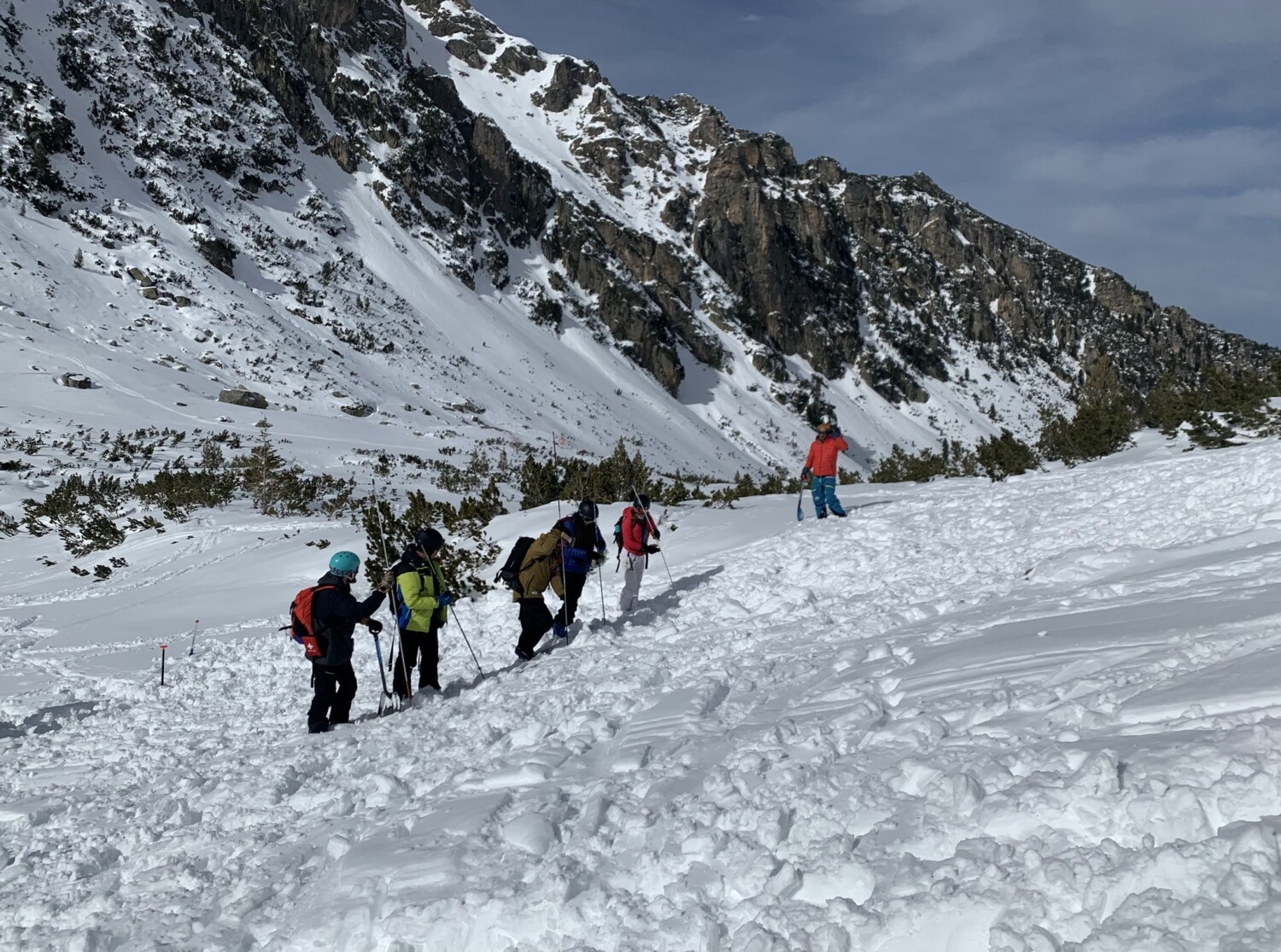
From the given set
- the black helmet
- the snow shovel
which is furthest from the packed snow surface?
the black helmet

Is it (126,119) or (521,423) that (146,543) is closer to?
(521,423)

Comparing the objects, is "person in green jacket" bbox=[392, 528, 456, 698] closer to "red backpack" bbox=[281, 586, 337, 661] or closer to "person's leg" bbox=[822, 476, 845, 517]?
"red backpack" bbox=[281, 586, 337, 661]

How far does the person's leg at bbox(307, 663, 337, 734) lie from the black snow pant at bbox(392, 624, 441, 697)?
0.73 metres

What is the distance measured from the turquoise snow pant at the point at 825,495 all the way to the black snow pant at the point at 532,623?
5.81m

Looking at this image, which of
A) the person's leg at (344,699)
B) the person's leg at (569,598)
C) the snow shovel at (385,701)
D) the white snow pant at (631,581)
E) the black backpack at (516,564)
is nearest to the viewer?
the person's leg at (344,699)

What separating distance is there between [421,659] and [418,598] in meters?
0.69

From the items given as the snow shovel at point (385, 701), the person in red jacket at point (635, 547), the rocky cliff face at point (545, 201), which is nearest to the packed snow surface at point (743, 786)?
the snow shovel at point (385, 701)

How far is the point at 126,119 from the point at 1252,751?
233 ft

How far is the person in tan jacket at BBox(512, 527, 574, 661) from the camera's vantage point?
850 centimetres

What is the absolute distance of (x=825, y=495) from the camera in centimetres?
1280

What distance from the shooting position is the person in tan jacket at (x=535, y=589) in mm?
8500

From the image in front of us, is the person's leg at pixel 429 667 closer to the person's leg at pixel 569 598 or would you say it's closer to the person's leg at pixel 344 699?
the person's leg at pixel 344 699

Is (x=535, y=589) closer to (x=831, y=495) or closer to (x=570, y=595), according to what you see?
(x=570, y=595)

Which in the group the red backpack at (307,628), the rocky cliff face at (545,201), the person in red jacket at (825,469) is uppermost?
the rocky cliff face at (545,201)
